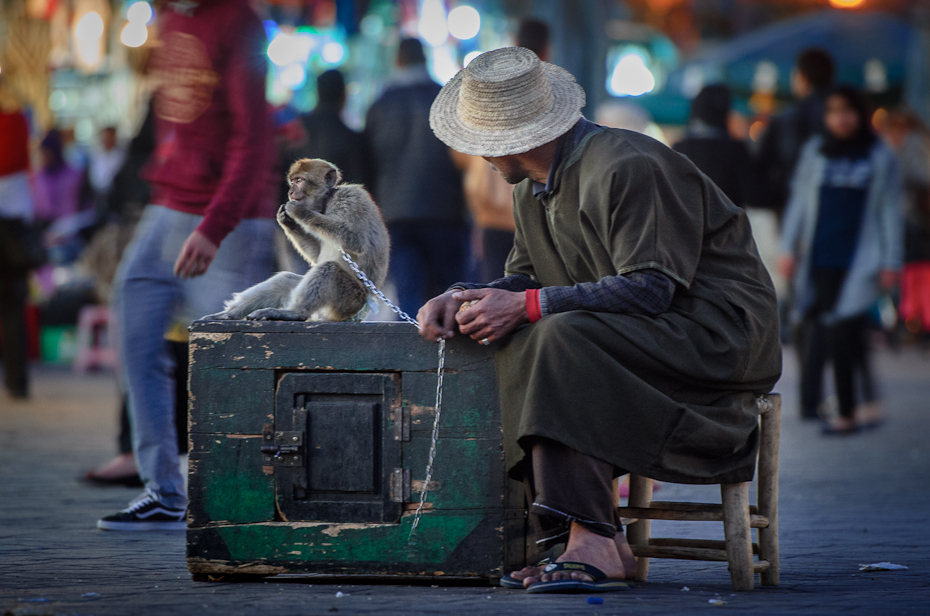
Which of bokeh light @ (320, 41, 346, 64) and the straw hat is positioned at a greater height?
bokeh light @ (320, 41, 346, 64)

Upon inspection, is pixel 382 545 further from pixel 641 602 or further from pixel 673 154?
pixel 673 154

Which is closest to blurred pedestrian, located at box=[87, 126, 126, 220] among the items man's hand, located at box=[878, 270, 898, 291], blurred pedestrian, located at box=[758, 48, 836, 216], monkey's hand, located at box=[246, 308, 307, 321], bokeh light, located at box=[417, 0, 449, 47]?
bokeh light, located at box=[417, 0, 449, 47]

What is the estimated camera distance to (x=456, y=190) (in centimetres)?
675

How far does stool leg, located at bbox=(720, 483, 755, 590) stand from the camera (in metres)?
3.36

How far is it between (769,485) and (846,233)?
15.3 ft

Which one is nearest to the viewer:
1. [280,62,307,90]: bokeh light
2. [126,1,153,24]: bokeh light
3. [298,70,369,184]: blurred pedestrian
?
[298,70,369,184]: blurred pedestrian

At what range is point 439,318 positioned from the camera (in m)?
3.39

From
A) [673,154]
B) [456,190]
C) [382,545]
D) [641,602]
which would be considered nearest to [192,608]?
[382,545]

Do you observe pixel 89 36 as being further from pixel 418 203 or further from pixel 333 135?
pixel 418 203

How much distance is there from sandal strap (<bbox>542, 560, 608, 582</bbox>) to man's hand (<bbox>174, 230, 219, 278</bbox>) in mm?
1822

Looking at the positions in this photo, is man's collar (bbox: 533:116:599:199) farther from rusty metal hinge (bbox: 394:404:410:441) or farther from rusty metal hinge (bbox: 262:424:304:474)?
rusty metal hinge (bbox: 262:424:304:474)

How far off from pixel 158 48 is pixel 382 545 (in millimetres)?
2347

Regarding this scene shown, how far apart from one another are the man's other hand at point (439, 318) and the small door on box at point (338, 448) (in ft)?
Result: 0.64

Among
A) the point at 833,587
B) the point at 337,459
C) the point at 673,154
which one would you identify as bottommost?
the point at 833,587
